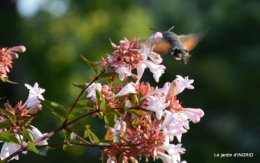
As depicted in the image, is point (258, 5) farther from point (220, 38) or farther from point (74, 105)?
point (74, 105)

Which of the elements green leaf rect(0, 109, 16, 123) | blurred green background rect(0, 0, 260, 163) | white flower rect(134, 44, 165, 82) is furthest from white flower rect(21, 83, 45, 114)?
blurred green background rect(0, 0, 260, 163)

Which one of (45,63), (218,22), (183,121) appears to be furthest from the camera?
(218,22)

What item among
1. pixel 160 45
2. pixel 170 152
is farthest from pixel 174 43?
pixel 170 152

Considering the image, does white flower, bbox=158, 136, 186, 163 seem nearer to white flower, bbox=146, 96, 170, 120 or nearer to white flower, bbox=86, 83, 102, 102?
white flower, bbox=146, 96, 170, 120

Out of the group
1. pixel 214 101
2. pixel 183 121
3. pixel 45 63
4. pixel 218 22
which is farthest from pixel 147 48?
pixel 218 22

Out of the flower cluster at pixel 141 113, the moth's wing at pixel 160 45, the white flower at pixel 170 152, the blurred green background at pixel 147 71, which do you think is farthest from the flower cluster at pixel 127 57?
the blurred green background at pixel 147 71

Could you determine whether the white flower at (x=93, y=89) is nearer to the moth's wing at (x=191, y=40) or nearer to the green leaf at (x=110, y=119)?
the green leaf at (x=110, y=119)

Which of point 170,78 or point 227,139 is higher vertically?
point 170,78

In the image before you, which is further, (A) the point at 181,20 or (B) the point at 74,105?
(A) the point at 181,20
